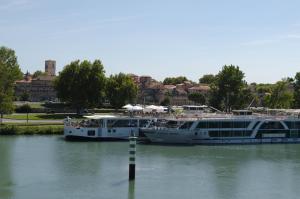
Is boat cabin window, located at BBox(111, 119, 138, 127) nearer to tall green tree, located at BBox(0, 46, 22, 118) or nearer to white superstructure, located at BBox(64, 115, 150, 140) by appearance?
white superstructure, located at BBox(64, 115, 150, 140)

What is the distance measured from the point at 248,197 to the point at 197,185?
3.91m

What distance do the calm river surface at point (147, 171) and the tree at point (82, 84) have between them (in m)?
30.7

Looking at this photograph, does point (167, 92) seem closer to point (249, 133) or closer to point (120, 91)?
point (120, 91)

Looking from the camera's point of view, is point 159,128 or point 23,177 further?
point 159,128

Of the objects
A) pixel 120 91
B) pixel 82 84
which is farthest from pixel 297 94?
pixel 82 84

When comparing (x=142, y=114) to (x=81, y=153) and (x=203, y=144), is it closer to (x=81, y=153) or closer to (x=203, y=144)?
(x=203, y=144)

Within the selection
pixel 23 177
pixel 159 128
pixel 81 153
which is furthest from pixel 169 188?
pixel 159 128

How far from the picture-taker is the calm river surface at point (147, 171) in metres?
32.3

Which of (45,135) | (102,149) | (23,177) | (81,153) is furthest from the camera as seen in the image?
(45,135)

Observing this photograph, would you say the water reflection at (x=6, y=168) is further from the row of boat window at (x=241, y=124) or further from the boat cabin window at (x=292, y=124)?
the boat cabin window at (x=292, y=124)

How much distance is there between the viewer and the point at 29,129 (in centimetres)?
6300

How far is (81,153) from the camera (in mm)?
48094

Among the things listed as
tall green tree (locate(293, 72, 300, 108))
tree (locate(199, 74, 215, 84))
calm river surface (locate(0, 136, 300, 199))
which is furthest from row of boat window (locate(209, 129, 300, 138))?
tree (locate(199, 74, 215, 84))

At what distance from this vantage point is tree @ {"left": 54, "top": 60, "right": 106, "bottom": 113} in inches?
3403
